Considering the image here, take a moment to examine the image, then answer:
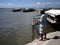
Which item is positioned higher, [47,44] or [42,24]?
[42,24]

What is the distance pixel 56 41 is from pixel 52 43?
424mm

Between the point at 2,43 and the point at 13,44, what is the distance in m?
1.29

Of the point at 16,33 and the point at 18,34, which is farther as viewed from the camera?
the point at 16,33

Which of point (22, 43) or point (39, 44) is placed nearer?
point (39, 44)

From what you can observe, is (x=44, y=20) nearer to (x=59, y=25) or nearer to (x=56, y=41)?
(x=56, y=41)

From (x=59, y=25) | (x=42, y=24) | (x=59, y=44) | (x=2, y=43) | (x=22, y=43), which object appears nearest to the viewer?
(x=59, y=44)

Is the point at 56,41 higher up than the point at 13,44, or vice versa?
the point at 56,41

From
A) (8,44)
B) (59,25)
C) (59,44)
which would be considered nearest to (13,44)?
(8,44)

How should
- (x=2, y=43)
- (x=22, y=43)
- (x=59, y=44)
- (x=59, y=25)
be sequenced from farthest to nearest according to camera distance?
(x=59, y=25), (x=2, y=43), (x=22, y=43), (x=59, y=44)

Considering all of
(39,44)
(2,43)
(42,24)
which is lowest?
(2,43)

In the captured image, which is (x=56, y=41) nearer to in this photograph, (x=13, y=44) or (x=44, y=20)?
(x=44, y=20)

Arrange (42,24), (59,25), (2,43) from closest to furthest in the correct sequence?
(42,24) → (2,43) → (59,25)

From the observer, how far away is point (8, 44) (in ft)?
45.3

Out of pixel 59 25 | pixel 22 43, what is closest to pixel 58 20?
pixel 59 25
